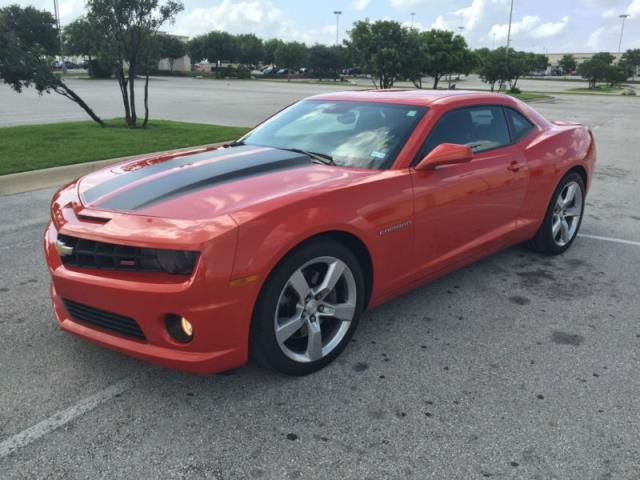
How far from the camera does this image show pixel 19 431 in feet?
8.68

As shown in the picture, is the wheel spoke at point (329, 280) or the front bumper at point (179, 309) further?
the wheel spoke at point (329, 280)

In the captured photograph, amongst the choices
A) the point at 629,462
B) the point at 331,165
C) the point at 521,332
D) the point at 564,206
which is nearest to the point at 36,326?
the point at 331,165

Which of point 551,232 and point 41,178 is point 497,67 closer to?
point 41,178

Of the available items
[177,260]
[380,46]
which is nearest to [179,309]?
[177,260]

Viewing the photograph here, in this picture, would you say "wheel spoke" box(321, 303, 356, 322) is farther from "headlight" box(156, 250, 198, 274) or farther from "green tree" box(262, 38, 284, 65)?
"green tree" box(262, 38, 284, 65)

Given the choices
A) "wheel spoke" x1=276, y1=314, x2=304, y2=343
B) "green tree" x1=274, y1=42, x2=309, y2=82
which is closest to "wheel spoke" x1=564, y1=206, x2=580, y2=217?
"wheel spoke" x1=276, y1=314, x2=304, y2=343

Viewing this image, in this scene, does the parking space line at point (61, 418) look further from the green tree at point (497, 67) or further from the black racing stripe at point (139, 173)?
the green tree at point (497, 67)

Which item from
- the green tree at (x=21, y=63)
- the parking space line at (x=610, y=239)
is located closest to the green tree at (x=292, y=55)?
the green tree at (x=21, y=63)

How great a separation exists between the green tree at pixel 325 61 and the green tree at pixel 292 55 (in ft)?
3.15

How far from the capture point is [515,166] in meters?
4.43

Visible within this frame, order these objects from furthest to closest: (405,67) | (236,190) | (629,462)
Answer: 1. (405,67)
2. (236,190)
3. (629,462)

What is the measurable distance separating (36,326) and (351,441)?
221cm

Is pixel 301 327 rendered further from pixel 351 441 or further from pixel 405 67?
pixel 405 67

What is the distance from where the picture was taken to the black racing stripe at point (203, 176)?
306cm
